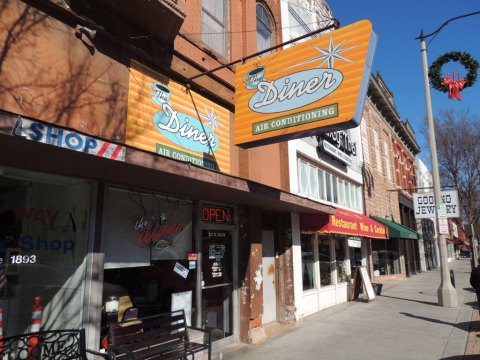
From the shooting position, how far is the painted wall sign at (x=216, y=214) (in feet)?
24.5

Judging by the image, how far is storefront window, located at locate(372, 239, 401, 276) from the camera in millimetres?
18503

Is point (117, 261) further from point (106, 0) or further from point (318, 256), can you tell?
point (318, 256)

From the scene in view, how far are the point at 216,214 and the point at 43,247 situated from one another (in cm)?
333

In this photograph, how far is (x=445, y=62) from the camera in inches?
535

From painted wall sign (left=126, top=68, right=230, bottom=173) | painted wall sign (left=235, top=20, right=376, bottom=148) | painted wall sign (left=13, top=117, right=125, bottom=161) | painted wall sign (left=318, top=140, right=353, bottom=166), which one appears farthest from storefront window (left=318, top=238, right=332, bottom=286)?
painted wall sign (left=13, top=117, right=125, bottom=161)

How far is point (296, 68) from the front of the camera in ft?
21.2

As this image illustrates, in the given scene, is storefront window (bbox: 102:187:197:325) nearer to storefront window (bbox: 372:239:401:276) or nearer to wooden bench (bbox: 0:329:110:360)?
wooden bench (bbox: 0:329:110:360)

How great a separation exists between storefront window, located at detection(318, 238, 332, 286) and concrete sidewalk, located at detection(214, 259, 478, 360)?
865 mm

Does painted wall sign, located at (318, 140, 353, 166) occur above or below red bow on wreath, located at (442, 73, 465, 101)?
below

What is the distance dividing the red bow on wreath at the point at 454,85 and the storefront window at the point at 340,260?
20.3ft

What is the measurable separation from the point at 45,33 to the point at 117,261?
317 centimetres

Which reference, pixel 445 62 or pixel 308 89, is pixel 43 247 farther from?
pixel 445 62

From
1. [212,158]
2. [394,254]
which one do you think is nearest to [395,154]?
[394,254]

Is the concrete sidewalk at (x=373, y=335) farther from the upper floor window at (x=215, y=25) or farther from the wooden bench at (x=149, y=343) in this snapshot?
the upper floor window at (x=215, y=25)
